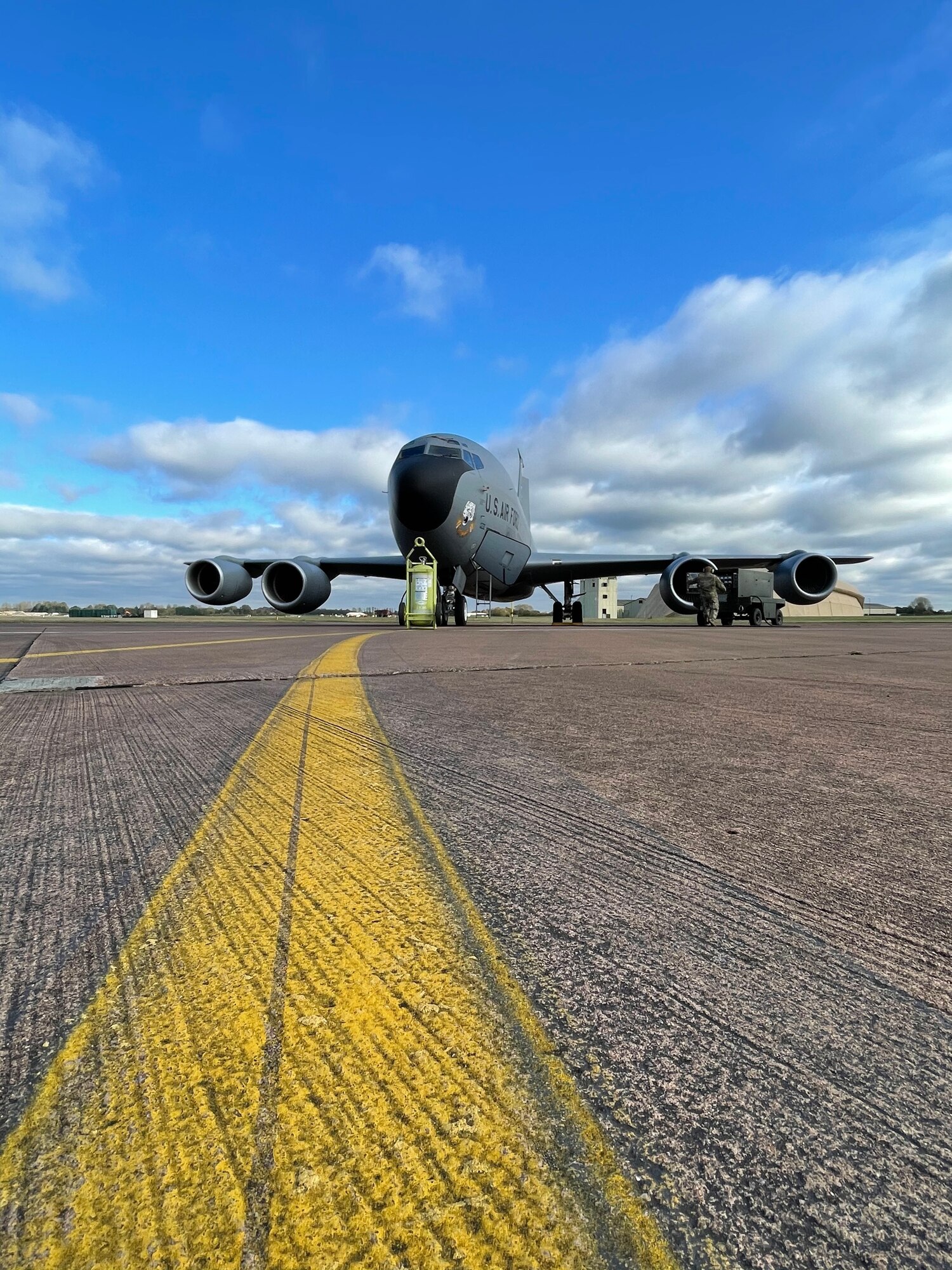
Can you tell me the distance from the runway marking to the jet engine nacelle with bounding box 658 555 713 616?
1567 cm

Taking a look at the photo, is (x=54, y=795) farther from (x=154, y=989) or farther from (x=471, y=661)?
(x=471, y=661)

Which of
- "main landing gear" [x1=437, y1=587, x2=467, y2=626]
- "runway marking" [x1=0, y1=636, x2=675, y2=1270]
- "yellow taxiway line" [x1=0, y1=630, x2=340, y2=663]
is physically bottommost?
"runway marking" [x1=0, y1=636, x2=675, y2=1270]

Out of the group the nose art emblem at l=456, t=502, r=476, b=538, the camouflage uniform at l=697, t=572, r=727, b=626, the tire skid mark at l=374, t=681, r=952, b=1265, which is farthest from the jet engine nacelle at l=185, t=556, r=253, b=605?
the tire skid mark at l=374, t=681, r=952, b=1265

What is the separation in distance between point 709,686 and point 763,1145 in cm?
353

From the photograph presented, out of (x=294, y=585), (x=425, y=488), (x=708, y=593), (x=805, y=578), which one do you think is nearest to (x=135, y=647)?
(x=425, y=488)

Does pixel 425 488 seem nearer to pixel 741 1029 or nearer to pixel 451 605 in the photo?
pixel 451 605

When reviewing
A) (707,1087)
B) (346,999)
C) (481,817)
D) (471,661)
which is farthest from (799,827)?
(471,661)

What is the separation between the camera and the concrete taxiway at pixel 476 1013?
20.4 inches

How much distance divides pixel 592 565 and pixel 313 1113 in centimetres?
1903

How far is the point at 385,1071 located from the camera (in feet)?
2.25

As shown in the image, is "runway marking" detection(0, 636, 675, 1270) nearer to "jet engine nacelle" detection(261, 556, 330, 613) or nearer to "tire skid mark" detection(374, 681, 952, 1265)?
"tire skid mark" detection(374, 681, 952, 1265)

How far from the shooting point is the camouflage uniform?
15602 mm

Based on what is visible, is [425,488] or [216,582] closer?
[425,488]

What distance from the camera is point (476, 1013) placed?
776 millimetres
